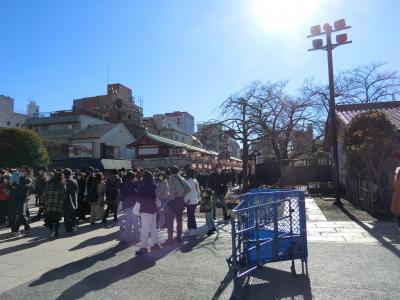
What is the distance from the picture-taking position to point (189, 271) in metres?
6.58

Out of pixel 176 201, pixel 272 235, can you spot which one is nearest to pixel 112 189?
pixel 176 201

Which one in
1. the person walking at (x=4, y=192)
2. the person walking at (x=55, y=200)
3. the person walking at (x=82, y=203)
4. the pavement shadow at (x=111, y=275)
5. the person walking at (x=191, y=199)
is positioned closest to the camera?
the pavement shadow at (x=111, y=275)

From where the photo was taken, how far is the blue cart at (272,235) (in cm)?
574

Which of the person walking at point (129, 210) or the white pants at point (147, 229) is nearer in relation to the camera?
the white pants at point (147, 229)

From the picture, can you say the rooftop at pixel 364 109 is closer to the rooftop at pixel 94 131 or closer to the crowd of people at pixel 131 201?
the crowd of people at pixel 131 201

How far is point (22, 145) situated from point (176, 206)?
3082 centimetres

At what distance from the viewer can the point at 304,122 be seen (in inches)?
1298

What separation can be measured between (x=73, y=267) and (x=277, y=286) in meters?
3.66

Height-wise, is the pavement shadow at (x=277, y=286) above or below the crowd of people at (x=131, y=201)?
below

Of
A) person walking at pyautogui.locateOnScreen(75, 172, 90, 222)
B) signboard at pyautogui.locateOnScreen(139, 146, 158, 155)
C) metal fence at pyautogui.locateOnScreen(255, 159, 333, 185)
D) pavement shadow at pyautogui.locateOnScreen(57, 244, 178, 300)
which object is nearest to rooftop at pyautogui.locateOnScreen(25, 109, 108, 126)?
signboard at pyautogui.locateOnScreen(139, 146, 158, 155)

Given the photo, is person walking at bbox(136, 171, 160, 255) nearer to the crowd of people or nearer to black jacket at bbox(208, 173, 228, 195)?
the crowd of people

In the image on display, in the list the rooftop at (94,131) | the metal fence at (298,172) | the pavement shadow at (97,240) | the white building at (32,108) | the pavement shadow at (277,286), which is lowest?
the pavement shadow at (277,286)

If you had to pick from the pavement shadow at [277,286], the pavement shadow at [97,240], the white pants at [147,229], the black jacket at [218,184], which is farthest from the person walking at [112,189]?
the pavement shadow at [277,286]

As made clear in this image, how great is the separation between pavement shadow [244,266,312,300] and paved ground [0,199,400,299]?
0.04 feet
